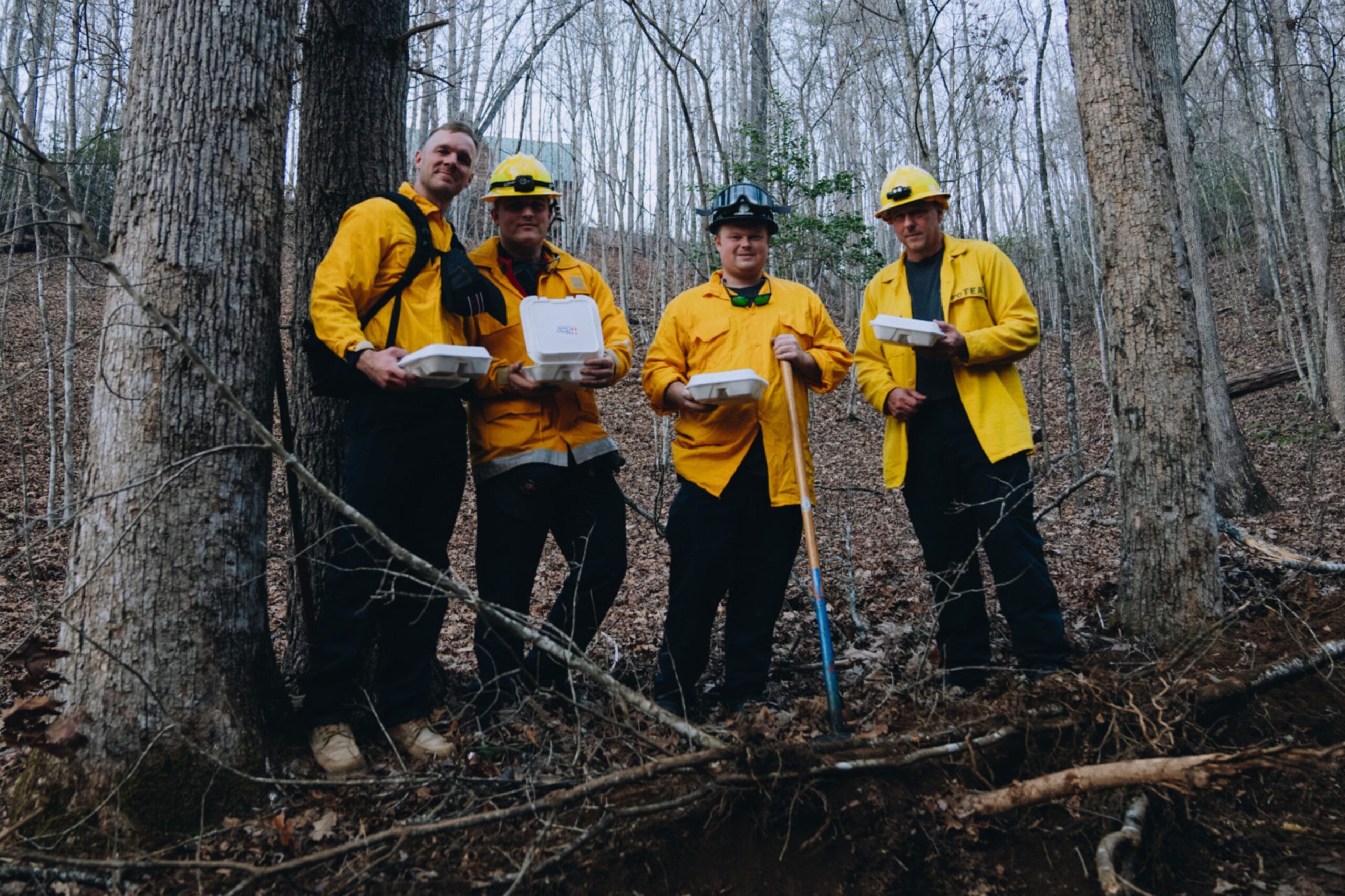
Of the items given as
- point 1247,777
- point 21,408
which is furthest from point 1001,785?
point 21,408

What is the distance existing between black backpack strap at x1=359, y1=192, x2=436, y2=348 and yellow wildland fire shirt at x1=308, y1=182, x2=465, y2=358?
0.04 ft

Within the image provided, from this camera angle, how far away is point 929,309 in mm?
3865

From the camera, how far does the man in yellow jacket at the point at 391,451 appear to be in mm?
3020

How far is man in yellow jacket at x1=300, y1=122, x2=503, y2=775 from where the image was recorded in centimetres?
302

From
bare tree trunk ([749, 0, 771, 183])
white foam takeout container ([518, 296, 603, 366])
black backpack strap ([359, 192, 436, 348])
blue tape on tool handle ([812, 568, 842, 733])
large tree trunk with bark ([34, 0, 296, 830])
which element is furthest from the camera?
bare tree trunk ([749, 0, 771, 183])

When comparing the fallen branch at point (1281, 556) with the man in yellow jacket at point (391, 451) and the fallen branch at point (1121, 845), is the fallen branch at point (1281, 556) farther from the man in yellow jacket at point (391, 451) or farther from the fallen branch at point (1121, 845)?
the man in yellow jacket at point (391, 451)

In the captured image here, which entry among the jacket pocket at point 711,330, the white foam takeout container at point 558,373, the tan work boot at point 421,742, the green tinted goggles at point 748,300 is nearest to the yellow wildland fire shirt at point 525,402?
the white foam takeout container at point 558,373

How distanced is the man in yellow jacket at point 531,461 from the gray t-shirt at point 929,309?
138 centimetres

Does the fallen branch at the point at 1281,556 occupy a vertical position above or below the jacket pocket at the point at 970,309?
below

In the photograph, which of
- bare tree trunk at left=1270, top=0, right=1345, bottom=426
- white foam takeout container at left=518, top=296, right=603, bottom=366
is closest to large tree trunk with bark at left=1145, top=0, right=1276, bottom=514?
bare tree trunk at left=1270, top=0, right=1345, bottom=426

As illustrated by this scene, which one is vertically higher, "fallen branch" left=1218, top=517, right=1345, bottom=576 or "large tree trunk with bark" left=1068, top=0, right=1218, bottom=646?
"large tree trunk with bark" left=1068, top=0, right=1218, bottom=646

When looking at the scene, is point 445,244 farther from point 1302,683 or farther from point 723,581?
point 1302,683

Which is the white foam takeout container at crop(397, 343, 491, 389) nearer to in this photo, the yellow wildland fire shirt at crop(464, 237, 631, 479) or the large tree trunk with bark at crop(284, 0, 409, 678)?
the yellow wildland fire shirt at crop(464, 237, 631, 479)

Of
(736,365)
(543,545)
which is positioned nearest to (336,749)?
(543,545)
